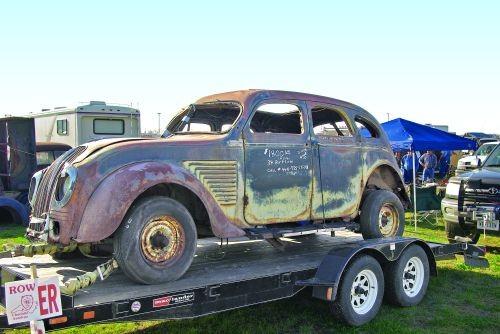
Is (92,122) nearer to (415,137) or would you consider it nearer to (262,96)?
(415,137)

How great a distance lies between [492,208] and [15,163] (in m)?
10.2

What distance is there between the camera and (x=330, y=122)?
664 centimetres

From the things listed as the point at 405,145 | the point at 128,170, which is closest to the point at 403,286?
the point at 128,170

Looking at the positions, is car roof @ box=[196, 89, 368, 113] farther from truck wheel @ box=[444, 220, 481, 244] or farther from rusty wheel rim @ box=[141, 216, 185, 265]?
truck wheel @ box=[444, 220, 481, 244]

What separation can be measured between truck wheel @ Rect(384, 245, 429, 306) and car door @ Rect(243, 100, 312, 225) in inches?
46.2

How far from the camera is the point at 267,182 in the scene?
5.40m

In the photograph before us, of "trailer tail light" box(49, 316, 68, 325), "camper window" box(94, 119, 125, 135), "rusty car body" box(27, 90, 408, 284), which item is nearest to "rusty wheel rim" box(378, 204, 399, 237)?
"rusty car body" box(27, 90, 408, 284)

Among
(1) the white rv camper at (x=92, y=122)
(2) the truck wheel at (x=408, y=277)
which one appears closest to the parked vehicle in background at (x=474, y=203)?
(2) the truck wheel at (x=408, y=277)

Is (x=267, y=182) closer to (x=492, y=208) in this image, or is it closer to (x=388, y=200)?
(x=388, y=200)

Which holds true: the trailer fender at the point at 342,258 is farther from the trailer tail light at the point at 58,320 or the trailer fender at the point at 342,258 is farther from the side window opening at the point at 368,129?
the trailer tail light at the point at 58,320

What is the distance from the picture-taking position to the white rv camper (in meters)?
14.9

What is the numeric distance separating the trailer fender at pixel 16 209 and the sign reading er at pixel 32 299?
911 cm

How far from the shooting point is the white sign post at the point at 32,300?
334 cm

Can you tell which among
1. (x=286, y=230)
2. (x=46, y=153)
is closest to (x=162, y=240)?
(x=286, y=230)
